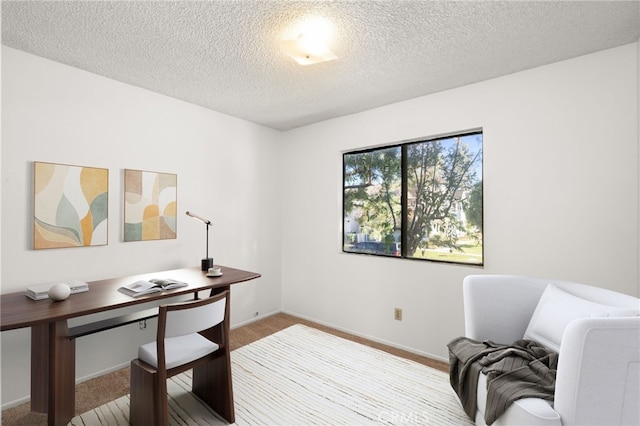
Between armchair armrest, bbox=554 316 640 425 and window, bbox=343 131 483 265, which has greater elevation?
window, bbox=343 131 483 265

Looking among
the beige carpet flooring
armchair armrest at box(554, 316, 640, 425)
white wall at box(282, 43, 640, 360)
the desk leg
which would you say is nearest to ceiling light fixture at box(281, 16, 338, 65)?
white wall at box(282, 43, 640, 360)

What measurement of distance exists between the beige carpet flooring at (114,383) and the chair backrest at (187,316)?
3.78 feet

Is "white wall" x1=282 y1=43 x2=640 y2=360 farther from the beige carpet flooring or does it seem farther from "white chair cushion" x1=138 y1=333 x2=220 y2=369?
"white chair cushion" x1=138 y1=333 x2=220 y2=369

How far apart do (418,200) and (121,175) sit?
2727mm

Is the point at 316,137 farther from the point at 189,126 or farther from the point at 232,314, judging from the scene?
the point at 232,314

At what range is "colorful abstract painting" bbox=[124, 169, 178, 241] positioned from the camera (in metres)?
2.68

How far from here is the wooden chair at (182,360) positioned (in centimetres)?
159

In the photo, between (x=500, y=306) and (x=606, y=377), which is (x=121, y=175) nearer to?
(x=500, y=306)

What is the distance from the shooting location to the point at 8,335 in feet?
6.81

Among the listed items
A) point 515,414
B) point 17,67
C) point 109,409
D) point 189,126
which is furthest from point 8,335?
point 515,414

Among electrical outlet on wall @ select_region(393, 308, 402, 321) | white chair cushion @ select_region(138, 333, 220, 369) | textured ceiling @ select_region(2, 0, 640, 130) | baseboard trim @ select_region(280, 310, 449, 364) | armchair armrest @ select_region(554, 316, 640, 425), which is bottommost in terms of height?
baseboard trim @ select_region(280, 310, 449, 364)

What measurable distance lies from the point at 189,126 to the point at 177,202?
786 millimetres

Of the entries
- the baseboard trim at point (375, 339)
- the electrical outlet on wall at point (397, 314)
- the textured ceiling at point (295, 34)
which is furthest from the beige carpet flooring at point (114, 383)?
the textured ceiling at point (295, 34)

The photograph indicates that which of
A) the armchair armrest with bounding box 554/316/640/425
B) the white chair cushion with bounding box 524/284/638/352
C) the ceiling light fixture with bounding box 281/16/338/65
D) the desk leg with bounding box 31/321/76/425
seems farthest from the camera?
the ceiling light fixture with bounding box 281/16/338/65
